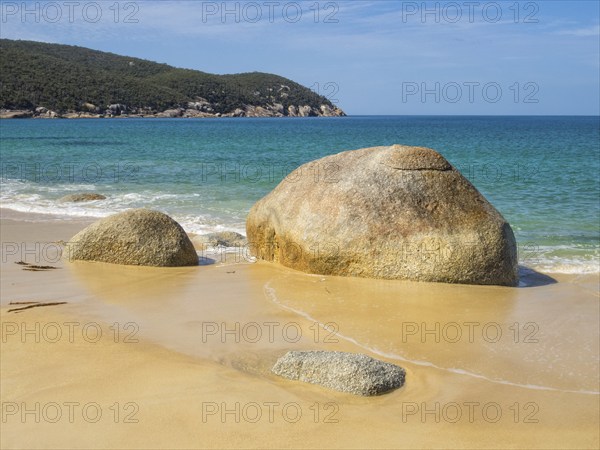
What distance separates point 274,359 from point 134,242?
405 centimetres

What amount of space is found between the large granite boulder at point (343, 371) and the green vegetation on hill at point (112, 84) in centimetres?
9425

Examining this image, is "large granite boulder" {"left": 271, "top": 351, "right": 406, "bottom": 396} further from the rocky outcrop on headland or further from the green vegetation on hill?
the green vegetation on hill

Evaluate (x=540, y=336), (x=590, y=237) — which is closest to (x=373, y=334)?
(x=540, y=336)

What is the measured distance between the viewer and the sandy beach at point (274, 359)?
4320 millimetres

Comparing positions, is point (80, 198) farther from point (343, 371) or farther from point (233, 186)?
point (343, 371)

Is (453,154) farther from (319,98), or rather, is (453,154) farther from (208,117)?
(319,98)

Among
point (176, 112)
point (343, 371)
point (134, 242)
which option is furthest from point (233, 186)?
point (176, 112)

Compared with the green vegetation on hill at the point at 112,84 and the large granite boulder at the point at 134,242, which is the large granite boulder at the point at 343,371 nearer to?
the large granite boulder at the point at 134,242

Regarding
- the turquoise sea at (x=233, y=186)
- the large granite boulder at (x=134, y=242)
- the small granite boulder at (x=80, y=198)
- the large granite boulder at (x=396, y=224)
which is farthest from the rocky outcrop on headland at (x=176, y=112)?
the large granite boulder at (x=396, y=224)

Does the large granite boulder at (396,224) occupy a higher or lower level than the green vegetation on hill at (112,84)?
lower

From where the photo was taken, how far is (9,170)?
24281 mm

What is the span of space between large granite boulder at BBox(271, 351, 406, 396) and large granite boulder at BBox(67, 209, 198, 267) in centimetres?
410

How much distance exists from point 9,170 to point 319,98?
5721 inches

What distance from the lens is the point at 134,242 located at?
8.92 meters
